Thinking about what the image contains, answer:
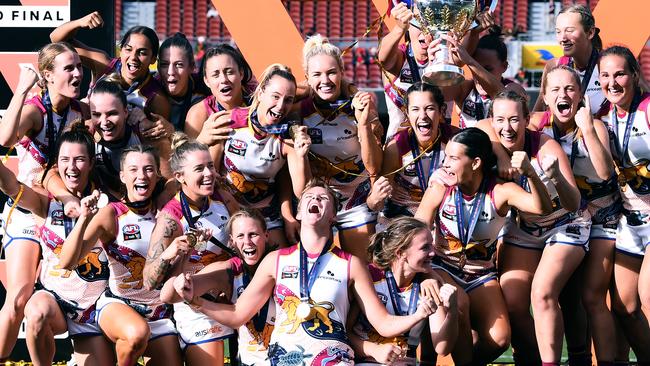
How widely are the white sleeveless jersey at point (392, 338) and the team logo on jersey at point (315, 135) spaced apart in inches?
35.9

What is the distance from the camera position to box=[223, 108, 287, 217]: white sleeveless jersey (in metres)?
5.31

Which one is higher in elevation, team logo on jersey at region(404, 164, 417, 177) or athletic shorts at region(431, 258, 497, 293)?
team logo on jersey at region(404, 164, 417, 177)

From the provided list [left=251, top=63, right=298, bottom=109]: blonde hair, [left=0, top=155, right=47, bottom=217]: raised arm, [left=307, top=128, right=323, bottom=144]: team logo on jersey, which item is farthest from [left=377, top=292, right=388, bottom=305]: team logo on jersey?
[left=0, top=155, right=47, bottom=217]: raised arm

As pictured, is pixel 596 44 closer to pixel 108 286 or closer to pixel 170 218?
pixel 170 218

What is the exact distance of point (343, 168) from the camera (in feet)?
18.2

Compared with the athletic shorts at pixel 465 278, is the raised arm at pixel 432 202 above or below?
above

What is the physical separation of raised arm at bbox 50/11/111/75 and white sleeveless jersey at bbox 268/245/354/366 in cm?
184

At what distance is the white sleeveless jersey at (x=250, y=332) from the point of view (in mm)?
4957

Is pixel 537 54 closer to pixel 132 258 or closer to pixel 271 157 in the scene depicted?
pixel 271 157

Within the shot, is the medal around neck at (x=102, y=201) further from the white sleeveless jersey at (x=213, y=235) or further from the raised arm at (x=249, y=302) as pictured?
the raised arm at (x=249, y=302)

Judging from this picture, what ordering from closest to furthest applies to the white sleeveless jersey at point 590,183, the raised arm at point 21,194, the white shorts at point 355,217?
1. the raised arm at point 21,194
2. the white sleeveless jersey at point 590,183
3. the white shorts at point 355,217

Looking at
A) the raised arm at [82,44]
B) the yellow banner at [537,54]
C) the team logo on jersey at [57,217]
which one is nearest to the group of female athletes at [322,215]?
the team logo on jersey at [57,217]

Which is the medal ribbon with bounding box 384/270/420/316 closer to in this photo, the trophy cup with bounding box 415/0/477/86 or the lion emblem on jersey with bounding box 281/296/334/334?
the lion emblem on jersey with bounding box 281/296/334/334

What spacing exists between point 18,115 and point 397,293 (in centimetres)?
203
